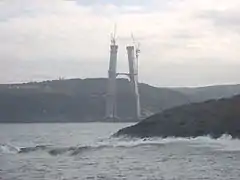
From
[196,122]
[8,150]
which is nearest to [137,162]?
[8,150]

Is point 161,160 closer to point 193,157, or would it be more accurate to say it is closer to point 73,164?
point 193,157

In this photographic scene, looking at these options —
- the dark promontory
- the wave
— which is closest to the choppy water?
the wave

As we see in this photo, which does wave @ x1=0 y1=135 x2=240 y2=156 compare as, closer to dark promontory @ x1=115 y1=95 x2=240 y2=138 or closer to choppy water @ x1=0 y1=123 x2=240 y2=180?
choppy water @ x1=0 y1=123 x2=240 y2=180

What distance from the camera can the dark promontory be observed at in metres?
63.1

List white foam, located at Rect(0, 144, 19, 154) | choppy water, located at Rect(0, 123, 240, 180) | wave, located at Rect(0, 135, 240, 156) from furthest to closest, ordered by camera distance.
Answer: white foam, located at Rect(0, 144, 19, 154) < wave, located at Rect(0, 135, 240, 156) < choppy water, located at Rect(0, 123, 240, 180)

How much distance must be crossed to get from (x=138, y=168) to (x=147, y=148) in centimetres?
1630

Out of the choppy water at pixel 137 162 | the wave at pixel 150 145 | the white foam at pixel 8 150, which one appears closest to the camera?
the choppy water at pixel 137 162

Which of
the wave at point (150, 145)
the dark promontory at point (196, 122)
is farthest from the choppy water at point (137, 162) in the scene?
the dark promontory at point (196, 122)

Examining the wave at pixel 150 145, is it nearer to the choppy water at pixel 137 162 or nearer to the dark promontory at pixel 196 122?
the choppy water at pixel 137 162

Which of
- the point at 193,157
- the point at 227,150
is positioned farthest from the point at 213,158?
the point at 227,150

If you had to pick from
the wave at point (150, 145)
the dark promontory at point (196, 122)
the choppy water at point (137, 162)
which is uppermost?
the dark promontory at point (196, 122)

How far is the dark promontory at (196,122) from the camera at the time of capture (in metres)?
63.1

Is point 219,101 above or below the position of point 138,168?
above

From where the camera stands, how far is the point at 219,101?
7550 cm
